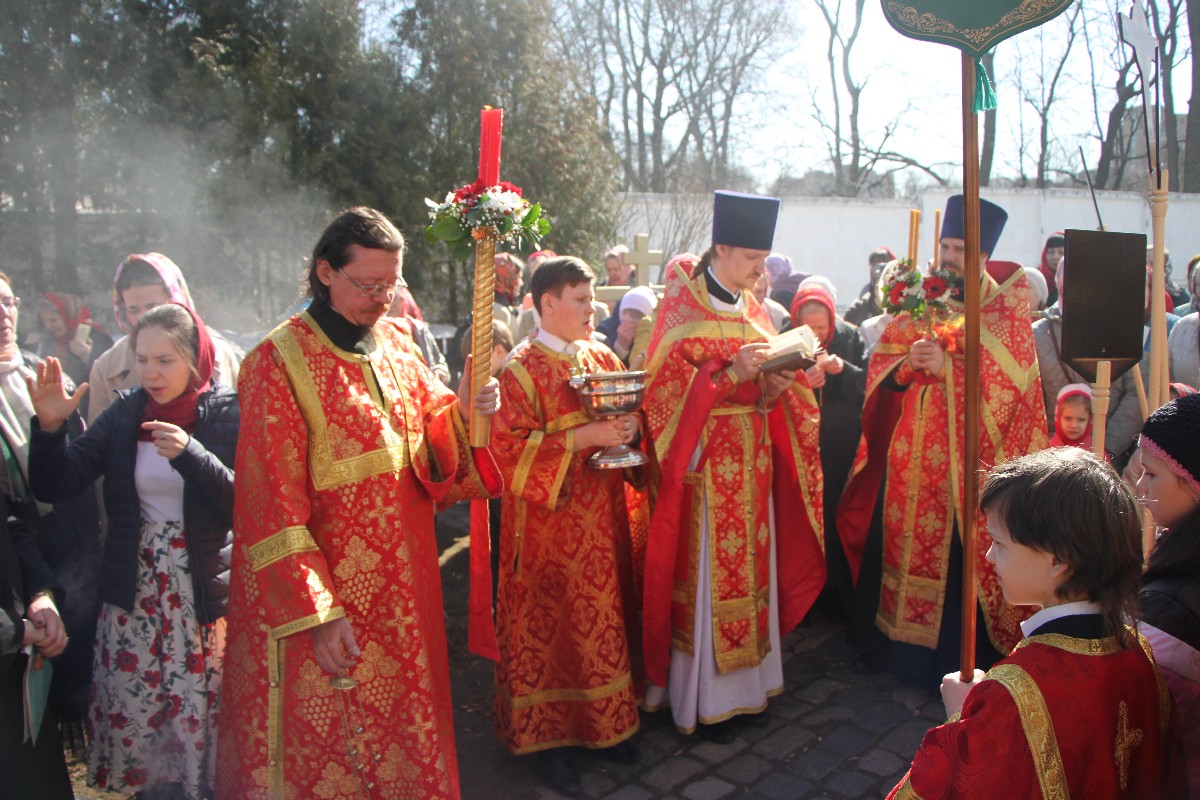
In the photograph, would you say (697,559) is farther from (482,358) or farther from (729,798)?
(482,358)

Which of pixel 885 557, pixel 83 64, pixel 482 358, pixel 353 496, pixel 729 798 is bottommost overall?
pixel 729 798

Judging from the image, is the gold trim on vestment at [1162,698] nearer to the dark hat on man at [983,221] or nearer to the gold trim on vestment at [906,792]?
the gold trim on vestment at [906,792]

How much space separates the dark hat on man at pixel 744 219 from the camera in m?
4.11

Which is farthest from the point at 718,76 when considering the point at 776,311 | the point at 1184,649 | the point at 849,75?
the point at 1184,649

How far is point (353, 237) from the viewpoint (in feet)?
9.20

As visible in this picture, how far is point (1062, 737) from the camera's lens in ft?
5.89

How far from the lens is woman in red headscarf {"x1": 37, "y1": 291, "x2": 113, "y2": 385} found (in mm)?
5809

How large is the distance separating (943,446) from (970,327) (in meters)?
2.21

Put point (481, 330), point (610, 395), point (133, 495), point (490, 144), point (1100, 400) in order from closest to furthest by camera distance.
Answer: point (490, 144) < point (481, 330) < point (1100, 400) < point (133, 495) < point (610, 395)

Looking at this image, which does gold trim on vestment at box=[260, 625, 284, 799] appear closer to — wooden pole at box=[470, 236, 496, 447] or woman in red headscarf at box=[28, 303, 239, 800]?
woman in red headscarf at box=[28, 303, 239, 800]

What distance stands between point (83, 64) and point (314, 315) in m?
8.28

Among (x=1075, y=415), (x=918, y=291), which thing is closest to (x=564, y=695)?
(x=918, y=291)

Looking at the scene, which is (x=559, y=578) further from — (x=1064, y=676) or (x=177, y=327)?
(x=1064, y=676)

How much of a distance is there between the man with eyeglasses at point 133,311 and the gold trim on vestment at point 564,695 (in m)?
1.65
